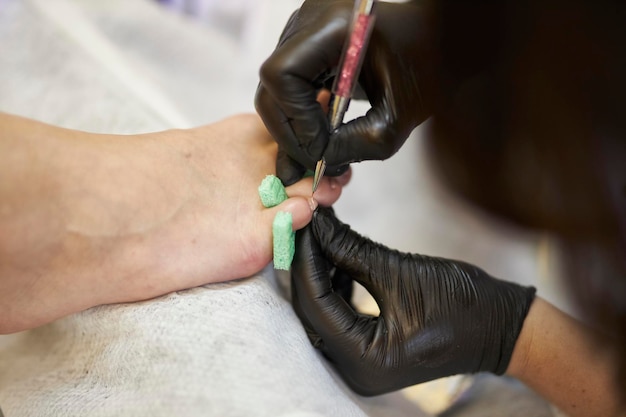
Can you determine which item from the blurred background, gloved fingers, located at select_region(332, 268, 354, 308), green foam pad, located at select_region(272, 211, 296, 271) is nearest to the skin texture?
green foam pad, located at select_region(272, 211, 296, 271)

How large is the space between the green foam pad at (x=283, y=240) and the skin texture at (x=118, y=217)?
1 centimetres

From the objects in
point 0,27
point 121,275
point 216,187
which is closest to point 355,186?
point 216,187

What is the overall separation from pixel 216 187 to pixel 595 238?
0.58 metres

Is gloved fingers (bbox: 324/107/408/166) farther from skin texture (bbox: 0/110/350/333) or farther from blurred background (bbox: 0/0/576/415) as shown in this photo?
blurred background (bbox: 0/0/576/415)

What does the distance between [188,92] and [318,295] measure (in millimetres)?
636

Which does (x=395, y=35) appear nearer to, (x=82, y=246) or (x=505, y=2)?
(x=505, y=2)

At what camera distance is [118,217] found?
2.01 feet

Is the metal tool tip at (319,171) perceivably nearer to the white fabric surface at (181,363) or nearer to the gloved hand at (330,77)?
the gloved hand at (330,77)

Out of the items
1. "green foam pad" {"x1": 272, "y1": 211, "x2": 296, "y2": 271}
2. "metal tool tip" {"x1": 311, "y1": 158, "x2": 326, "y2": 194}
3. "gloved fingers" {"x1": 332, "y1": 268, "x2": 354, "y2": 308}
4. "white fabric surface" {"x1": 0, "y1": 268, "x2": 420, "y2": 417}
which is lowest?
"white fabric surface" {"x1": 0, "y1": 268, "x2": 420, "y2": 417}

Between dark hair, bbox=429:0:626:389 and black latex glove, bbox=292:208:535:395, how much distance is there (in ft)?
0.61

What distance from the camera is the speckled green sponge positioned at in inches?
25.0

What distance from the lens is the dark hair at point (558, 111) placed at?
0.70 metres

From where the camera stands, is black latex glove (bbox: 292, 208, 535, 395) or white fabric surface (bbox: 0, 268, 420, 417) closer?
white fabric surface (bbox: 0, 268, 420, 417)

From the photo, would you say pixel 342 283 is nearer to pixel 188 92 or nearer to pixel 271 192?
pixel 271 192
